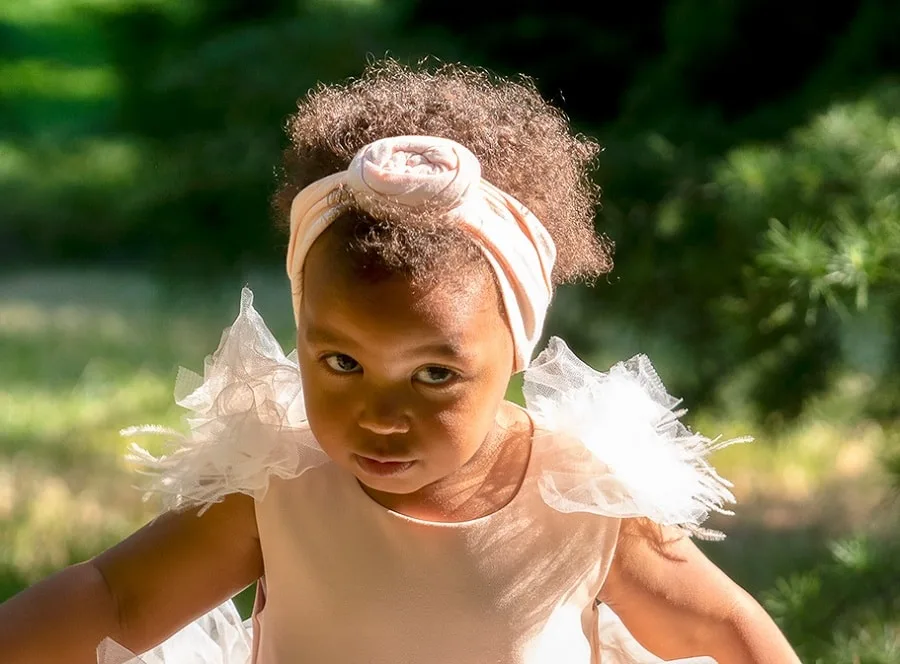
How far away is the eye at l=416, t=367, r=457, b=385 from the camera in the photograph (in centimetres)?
95

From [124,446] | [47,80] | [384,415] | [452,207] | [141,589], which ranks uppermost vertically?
[47,80]

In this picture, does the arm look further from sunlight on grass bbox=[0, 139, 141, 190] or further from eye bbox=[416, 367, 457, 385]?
sunlight on grass bbox=[0, 139, 141, 190]

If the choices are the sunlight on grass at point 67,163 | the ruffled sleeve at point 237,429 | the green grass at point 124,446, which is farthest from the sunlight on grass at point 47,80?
the ruffled sleeve at point 237,429

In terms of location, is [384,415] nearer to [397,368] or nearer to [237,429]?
[397,368]

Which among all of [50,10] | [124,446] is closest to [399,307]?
[124,446]

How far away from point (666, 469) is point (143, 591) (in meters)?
0.40

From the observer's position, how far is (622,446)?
3.57 ft

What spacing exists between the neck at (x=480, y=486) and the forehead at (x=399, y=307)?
13 centimetres

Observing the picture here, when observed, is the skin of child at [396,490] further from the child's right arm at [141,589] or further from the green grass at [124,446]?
the green grass at [124,446]

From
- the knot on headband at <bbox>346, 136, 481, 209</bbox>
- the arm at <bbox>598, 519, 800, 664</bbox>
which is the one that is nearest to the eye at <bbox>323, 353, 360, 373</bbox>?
the knot on headband at <bbox>346, 136, 481, 209</bbox>

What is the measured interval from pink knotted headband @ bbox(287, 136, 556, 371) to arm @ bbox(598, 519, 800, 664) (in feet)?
0.60

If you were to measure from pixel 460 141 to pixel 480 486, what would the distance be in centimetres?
26

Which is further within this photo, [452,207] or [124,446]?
[124,446]

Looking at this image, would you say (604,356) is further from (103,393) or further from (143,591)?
(143,591)
